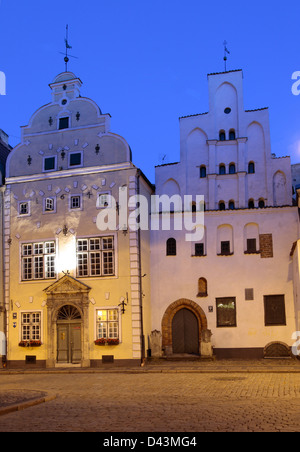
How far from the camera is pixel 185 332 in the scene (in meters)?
27.2

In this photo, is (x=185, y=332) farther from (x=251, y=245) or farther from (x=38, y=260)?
(x=38, y=260)

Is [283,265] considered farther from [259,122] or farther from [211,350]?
[259,122]

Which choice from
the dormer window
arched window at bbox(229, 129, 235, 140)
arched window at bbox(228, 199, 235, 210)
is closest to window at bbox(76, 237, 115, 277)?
the dormer window

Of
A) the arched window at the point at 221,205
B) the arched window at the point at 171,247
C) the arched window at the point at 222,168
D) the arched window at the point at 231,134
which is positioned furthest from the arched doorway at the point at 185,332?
the arched window at the point at 231,134

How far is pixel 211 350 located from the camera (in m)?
25.7

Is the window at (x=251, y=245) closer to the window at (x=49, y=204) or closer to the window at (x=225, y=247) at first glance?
the window at (x=225, y=247)

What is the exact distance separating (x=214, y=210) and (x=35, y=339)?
1111 cm

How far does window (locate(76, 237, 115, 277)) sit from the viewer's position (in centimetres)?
2600

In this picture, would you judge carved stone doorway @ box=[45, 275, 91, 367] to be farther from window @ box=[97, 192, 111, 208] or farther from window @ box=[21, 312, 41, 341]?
window @ box=[97, 192, 111, 208]

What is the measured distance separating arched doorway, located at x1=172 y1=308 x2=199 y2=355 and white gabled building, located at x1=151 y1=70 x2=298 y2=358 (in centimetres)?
5

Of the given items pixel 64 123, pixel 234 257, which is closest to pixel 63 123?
pixel 64 123

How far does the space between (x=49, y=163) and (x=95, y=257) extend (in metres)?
5.66
